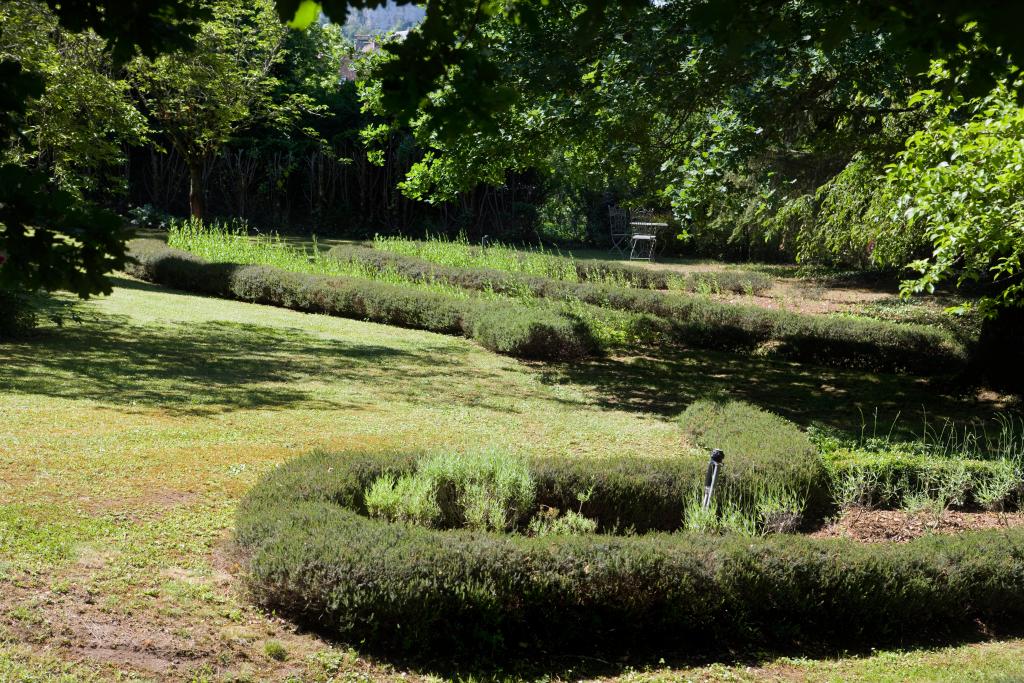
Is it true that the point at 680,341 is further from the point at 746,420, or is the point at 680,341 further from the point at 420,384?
the point at 746,420

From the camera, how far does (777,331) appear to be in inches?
483

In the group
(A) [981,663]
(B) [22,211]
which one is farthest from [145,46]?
(A) [981,663]

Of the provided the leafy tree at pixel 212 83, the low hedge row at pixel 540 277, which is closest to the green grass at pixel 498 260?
the low hedge row at pixel 540 277

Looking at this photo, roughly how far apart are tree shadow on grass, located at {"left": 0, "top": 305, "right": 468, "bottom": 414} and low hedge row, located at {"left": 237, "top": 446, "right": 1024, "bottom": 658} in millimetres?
3429

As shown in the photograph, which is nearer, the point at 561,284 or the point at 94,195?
the point at 561,284

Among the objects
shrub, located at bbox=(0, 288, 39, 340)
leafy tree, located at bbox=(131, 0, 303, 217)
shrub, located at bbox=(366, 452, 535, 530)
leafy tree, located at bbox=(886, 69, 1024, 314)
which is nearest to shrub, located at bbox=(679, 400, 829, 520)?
shrub, located at bbox=(366, 452, 535, 530)

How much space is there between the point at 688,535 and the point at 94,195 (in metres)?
25.3

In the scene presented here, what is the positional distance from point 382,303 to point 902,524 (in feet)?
29.2

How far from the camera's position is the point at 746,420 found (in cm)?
723

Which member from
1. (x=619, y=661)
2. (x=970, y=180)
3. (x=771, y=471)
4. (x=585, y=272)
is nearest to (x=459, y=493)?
(x=619, y=661)

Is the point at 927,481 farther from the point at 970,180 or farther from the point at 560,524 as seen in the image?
the point at 560,524

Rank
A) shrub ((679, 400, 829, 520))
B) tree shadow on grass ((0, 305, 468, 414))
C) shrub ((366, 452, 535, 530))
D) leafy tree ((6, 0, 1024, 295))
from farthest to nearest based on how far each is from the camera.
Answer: tree shadow on grass ((0, 305, 468, 414)) < shrub ((679, 400, 829, 520)) < shrub ((366, 452, 535, 530)) < leafy tree ((6, 0, 1024, 295))

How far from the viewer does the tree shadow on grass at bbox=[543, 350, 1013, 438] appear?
8.88m

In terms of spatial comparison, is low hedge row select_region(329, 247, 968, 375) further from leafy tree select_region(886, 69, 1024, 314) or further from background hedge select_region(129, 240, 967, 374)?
leafy tree select_region(886, 69, 1024, 314)
